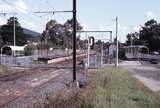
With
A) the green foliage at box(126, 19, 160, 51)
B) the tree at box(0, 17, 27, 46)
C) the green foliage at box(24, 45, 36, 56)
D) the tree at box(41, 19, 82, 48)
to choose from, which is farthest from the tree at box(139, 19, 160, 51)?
the green foliage at box(24, 45, 36, 56)

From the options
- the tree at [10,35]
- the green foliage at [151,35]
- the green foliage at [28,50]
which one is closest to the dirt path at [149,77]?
→ the green foliage at [28,50]

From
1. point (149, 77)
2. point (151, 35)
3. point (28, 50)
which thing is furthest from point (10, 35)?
point (149, 77)

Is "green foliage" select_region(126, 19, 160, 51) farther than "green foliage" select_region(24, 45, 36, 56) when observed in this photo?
Yes

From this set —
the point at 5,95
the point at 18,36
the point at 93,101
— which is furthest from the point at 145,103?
the point at 18,36

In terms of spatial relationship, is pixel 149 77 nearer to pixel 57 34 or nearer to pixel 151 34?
pixel 151 34

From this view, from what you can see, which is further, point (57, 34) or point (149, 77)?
point (57, 34)

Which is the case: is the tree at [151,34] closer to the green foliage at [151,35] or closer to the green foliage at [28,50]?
the green foliage at [151,35]

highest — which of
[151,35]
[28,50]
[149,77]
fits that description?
[151,35]

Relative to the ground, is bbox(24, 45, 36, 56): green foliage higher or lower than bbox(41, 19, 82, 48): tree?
lower

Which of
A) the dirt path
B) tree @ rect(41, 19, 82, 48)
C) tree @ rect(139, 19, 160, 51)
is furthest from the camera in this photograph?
tree @ rect(41, 19, 82, 48)

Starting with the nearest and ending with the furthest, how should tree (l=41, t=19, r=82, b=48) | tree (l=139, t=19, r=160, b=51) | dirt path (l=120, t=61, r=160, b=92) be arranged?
1. dirt path (l=120, t=61, r=160, b=92)
2. tree (l=139, t=19, r=160, b=51)
3. tree (l=41, t=19, r=82, b=48)

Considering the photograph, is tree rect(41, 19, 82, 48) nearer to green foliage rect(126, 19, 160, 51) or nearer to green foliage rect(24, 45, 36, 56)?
green foliage rect(126, 19, 160, 51)

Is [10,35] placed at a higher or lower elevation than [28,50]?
higher

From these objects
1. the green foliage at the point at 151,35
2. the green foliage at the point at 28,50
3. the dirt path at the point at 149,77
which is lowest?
the dirt path at the point at 149,77
